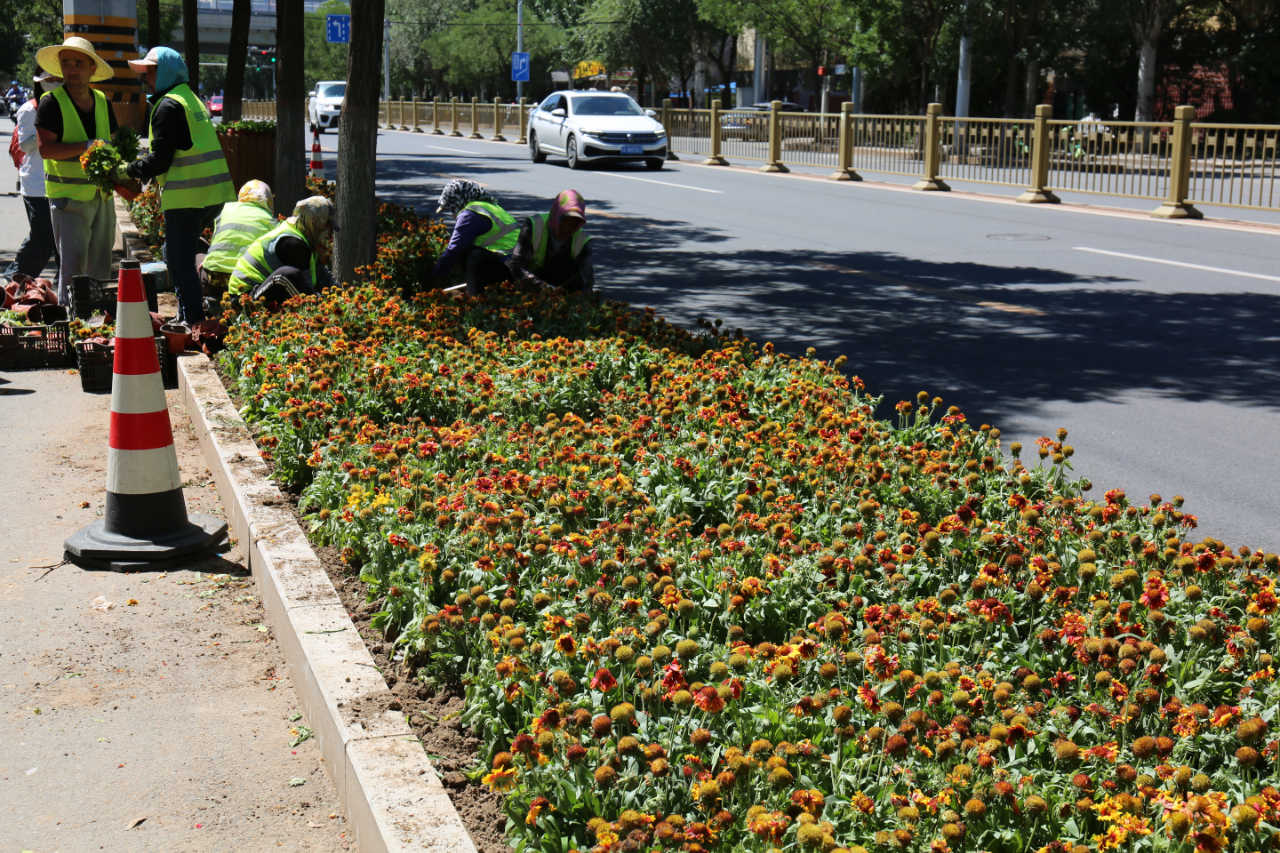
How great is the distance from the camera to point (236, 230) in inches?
379

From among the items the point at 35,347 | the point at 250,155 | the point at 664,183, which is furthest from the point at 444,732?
the point at 664,183

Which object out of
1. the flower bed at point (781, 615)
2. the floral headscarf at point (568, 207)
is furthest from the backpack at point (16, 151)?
the flower bed at point (781, 615)

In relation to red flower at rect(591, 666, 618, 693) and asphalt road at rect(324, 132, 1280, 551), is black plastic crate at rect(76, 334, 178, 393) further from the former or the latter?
red flower at rect(591, 666, 618, 693)

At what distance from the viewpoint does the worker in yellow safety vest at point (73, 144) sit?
31.3 ft

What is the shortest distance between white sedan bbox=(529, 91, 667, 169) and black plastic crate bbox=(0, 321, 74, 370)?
790 inches

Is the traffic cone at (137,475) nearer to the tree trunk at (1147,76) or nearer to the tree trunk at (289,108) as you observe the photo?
the tree trunk at (289,108)

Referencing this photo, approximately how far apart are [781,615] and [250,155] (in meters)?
13.6

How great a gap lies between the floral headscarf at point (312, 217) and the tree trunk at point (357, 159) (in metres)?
0.54

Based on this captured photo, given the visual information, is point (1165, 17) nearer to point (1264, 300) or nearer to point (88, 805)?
point (1264, 300)

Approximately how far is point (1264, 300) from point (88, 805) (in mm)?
10128

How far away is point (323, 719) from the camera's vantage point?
12.5ft

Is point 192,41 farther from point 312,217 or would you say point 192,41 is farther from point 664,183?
point 312,217

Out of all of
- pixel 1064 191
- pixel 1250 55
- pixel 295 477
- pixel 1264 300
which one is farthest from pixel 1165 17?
pixel 295 477

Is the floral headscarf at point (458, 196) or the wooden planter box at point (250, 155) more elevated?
the wooden planter box at point (250, 155)
